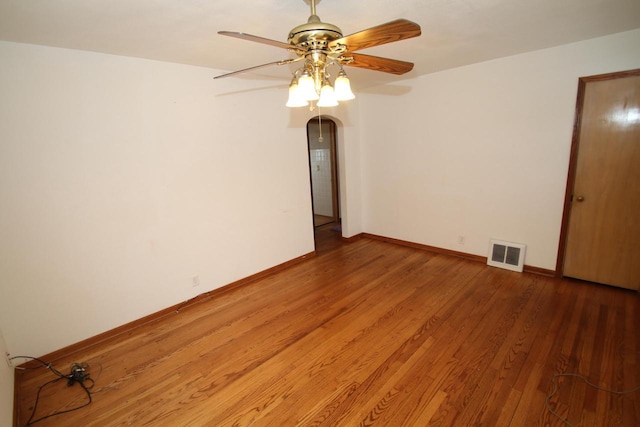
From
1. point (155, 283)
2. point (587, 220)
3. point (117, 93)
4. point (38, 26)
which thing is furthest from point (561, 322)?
point (38, 26)

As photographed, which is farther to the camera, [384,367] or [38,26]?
[384,367]

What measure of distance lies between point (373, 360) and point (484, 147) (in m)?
2.79

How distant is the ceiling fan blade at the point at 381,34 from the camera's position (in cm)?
121

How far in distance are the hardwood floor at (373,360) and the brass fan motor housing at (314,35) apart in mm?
2028

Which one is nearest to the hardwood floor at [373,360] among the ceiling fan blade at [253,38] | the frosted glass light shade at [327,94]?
the frosted glass light shade at [327,94]

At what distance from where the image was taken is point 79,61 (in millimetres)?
2180

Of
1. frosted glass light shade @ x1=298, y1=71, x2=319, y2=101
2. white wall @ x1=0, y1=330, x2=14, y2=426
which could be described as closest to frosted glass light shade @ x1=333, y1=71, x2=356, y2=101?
frosted glass light shade @ x1=298, y1=71, x2=319, y2=101

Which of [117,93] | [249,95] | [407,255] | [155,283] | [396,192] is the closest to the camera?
[117,93]

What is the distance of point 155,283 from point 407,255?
122 inches

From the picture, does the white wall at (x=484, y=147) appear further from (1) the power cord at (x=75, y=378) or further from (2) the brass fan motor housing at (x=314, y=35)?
(1) the power cord at (x=75, y=378)

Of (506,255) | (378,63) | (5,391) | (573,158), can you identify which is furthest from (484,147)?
(5,391)

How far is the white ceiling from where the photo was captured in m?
1.65

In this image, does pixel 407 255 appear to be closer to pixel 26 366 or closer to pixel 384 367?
pixel 384 367

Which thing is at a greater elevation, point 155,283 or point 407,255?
point 155,283
